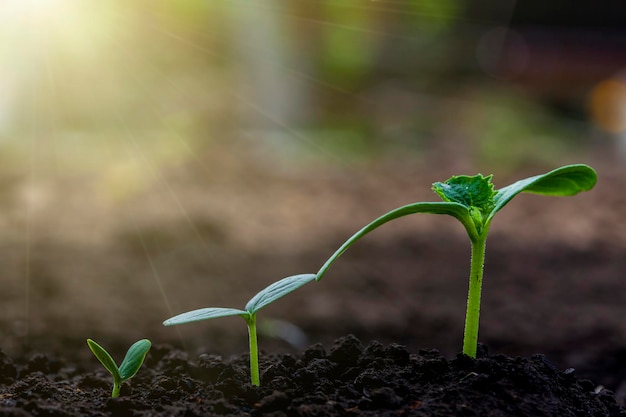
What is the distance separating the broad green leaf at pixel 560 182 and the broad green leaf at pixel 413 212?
4 centimetres

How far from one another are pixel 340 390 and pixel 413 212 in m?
0.31

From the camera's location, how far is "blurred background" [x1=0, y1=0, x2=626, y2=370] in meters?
2.49

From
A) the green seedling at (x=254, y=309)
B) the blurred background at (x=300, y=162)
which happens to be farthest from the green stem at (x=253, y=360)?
the blurred background at (x=300, y=162)

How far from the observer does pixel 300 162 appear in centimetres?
555

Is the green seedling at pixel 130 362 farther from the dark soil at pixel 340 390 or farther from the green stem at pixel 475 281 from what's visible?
the green stem at pixel 475 281

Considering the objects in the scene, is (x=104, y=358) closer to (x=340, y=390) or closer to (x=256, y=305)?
(x=256, y=305)

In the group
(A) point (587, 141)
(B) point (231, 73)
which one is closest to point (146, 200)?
(B) point (231, 73)

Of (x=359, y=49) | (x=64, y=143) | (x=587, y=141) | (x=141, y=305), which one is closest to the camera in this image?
(x=141, y=305)

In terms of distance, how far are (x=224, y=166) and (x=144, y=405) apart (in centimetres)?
415

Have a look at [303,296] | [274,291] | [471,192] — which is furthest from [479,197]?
[303,296]

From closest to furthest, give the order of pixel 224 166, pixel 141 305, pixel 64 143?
pixel 141 305, pixel 224 166, pixel 64 143

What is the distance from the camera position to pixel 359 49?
8195mm

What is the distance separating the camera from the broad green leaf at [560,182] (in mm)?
1038

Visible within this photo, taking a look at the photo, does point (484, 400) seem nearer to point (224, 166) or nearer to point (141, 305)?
point (141, 305)
